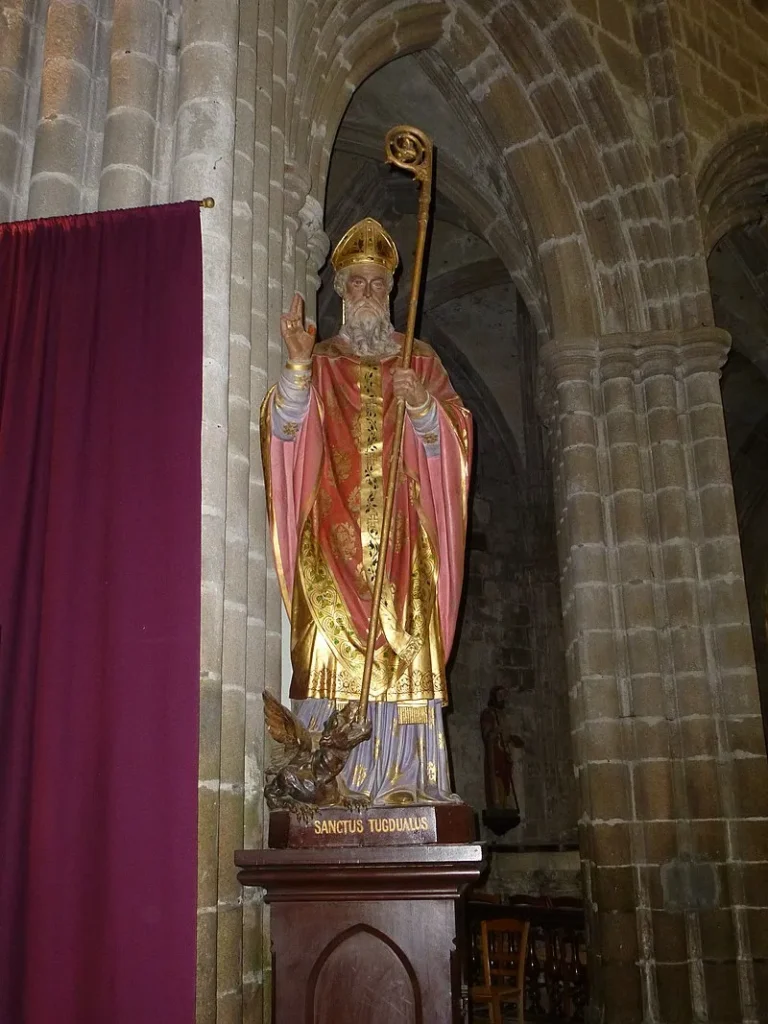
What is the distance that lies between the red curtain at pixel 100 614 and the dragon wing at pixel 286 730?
0.87 feet

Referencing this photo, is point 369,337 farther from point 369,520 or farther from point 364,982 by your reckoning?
point 364,982

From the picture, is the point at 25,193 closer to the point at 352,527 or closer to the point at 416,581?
the point at 352,527

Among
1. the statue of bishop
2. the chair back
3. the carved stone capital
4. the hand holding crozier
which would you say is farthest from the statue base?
the carved stone capital

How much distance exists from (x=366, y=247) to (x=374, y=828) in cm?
226

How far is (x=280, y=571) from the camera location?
3.91 meters

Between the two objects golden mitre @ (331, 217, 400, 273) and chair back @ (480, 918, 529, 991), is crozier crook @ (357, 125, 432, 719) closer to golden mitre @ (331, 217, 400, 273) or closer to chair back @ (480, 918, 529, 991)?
golden mitre @ (331, 217, 400, 273)

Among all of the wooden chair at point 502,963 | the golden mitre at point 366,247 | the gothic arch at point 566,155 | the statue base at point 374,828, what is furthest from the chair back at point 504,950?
the golden mitre at point 366,247

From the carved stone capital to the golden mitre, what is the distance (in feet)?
12.1

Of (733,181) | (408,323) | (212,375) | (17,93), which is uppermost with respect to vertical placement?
(733,181)

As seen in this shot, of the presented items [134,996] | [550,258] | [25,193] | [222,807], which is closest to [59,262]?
[25,193]

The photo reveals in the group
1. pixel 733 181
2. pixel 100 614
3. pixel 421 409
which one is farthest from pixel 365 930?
pixel 733 181

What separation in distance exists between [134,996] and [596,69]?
729 centimetres

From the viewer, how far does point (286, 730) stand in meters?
3.54

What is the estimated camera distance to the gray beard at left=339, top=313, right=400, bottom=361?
425cm
